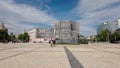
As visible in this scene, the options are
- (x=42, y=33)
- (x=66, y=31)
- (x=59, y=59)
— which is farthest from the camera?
(x=42, y=33)

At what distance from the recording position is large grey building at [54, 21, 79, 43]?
290ft

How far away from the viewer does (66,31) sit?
9275 centimetres

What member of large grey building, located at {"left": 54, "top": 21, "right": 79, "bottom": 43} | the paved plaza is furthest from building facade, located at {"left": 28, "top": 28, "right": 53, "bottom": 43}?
the paved plaza

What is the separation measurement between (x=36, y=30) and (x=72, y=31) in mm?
59753

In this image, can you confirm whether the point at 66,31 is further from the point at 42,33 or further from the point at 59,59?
the point at 59,59

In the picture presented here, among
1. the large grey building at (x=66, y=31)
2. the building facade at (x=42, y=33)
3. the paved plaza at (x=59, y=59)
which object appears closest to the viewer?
the paved plaza at (x=59, y=59)

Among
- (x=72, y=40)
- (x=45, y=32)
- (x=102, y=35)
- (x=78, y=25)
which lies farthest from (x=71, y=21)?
(x=45, y=32)

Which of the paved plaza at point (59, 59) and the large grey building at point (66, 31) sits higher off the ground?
the large grey building at point (66, 31)

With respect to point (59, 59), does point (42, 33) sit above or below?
above

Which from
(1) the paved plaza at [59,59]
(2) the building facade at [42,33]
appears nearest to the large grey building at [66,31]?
(2) the building facade at [42,33]

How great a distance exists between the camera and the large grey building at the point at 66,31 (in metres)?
88.5

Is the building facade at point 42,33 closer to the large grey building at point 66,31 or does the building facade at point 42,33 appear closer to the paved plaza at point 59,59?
the large grey building at point 66,31

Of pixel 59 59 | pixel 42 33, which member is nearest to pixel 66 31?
pixel 42 33

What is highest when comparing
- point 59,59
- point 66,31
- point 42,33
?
point 42,33
